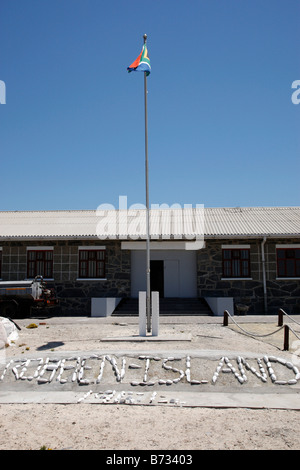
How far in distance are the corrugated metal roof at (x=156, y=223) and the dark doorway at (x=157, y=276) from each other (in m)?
1.68

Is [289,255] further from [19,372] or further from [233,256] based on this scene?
[19,372]

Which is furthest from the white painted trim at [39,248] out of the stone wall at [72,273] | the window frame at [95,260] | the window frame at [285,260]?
the window frame at [285,260]

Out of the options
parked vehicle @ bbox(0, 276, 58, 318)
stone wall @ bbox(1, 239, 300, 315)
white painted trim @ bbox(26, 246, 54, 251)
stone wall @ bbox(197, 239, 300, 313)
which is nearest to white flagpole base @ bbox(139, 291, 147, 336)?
parked vehicle @ bbox(0, 276, 58, 318)

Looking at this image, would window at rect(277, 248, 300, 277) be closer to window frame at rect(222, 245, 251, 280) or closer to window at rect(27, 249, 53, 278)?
window frame at rect(222, 245, 251, 280)

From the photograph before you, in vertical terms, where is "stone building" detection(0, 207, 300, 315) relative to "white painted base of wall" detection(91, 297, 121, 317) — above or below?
above

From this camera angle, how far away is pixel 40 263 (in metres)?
19.5

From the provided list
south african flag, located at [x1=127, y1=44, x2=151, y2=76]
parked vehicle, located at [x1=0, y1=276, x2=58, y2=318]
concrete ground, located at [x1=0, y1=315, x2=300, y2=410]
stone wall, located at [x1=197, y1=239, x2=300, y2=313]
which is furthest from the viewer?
stone wall, located at [x1=197, y1=239, x2=300, y2=313]

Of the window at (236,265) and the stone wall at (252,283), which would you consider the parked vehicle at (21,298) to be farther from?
the window at (236,265)

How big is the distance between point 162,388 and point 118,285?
11653 mm

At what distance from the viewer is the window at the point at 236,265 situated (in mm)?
18953

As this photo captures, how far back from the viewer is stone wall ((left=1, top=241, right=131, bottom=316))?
18844 millimetres

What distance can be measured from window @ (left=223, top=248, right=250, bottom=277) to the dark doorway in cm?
309

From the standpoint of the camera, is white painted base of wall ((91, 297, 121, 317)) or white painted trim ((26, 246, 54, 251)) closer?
white painted base of wall ((91, 297, 121, 317))
